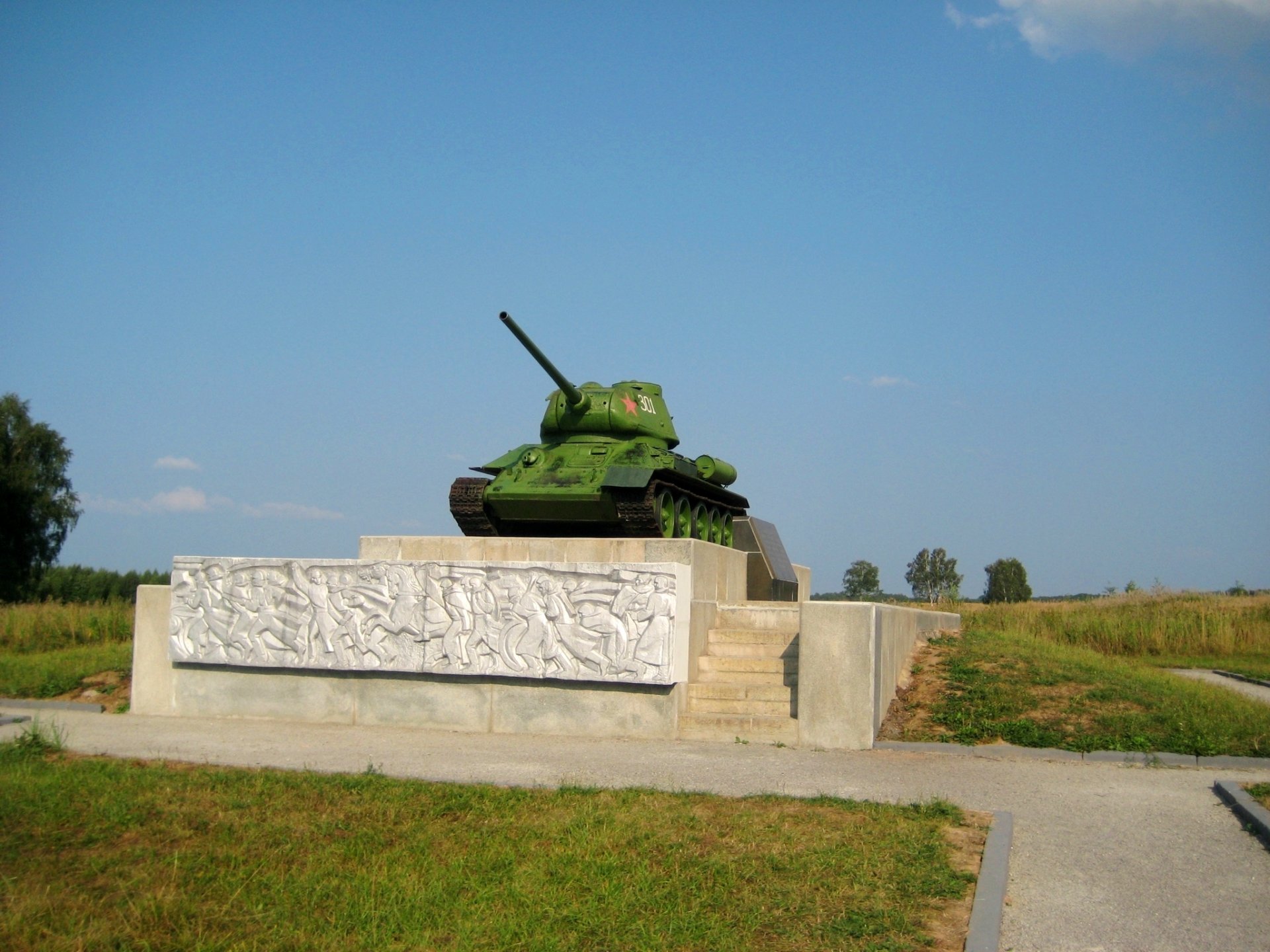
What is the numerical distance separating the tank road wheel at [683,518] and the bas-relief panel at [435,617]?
4.81 m

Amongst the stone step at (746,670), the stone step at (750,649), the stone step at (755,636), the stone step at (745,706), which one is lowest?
the stone step at (745,706)

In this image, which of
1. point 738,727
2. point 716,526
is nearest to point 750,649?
point 738,727

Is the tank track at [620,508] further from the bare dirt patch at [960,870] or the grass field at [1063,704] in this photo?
the bare dirt patch at [960,870]

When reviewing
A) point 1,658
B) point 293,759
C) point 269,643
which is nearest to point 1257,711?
point 293,759

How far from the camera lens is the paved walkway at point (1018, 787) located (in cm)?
524

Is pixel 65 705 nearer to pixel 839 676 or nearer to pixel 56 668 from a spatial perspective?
pixel 56 668

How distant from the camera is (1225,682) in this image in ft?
54.6

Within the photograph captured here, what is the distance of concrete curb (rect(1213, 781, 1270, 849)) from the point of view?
6848 mm

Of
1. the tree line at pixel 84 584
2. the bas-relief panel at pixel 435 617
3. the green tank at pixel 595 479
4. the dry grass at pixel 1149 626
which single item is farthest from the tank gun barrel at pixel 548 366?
the tree line at pixel 84 584

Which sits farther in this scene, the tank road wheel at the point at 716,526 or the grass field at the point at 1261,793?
the tank road wheel at the point at 716,526

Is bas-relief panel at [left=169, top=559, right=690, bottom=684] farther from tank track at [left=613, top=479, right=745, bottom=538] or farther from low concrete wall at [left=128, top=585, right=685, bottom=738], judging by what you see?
tank track at [left=613, top=479, right=745, bottom=538]

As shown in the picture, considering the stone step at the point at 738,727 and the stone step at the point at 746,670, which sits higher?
the stone step at the point at 746,670

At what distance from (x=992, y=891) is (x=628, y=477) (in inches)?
376

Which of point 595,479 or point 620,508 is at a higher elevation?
point 595,479
